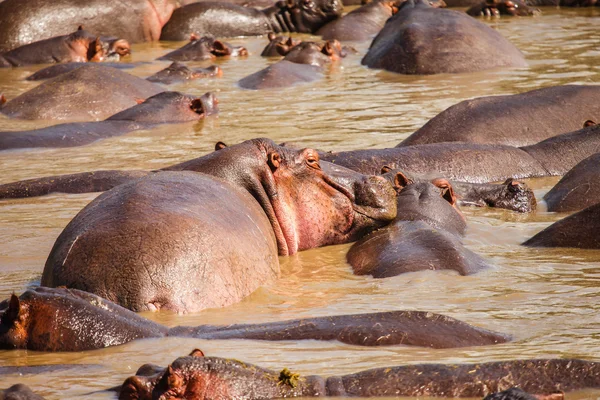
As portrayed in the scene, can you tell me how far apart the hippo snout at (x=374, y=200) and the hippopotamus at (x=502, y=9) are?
12893 mm

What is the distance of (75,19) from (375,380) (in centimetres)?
1334

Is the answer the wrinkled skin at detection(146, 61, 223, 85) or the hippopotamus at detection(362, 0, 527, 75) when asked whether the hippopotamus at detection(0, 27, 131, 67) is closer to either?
the wrinkled skin at detection(146, 61, 223, 85)

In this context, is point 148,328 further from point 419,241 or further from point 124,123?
point 124,123

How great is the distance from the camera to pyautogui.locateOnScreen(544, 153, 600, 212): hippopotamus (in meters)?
7.46

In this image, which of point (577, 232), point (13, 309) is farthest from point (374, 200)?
point (13, 309)

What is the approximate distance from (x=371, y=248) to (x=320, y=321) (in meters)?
1.93

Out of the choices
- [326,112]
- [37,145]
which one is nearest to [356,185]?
[37,145]

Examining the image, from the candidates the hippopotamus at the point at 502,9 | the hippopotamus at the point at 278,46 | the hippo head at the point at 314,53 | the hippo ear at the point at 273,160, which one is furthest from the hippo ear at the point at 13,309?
the hippopotamus at the point at 502,9

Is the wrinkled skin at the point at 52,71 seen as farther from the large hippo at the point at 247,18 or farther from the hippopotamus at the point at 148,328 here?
the hippopotamus at the point at 148,328

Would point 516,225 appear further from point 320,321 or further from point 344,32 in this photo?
point 344,32

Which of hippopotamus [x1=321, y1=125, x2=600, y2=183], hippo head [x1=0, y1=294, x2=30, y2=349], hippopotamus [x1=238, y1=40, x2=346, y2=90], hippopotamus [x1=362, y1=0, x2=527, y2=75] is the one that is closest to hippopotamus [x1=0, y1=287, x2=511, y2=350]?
hippo head [x1=0, y1=294, x2=30, y2=349]

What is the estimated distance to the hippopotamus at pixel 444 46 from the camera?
1330 centimetres

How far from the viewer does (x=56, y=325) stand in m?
4.25

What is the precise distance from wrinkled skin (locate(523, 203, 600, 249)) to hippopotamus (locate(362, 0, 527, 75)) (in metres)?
A: 6.93
